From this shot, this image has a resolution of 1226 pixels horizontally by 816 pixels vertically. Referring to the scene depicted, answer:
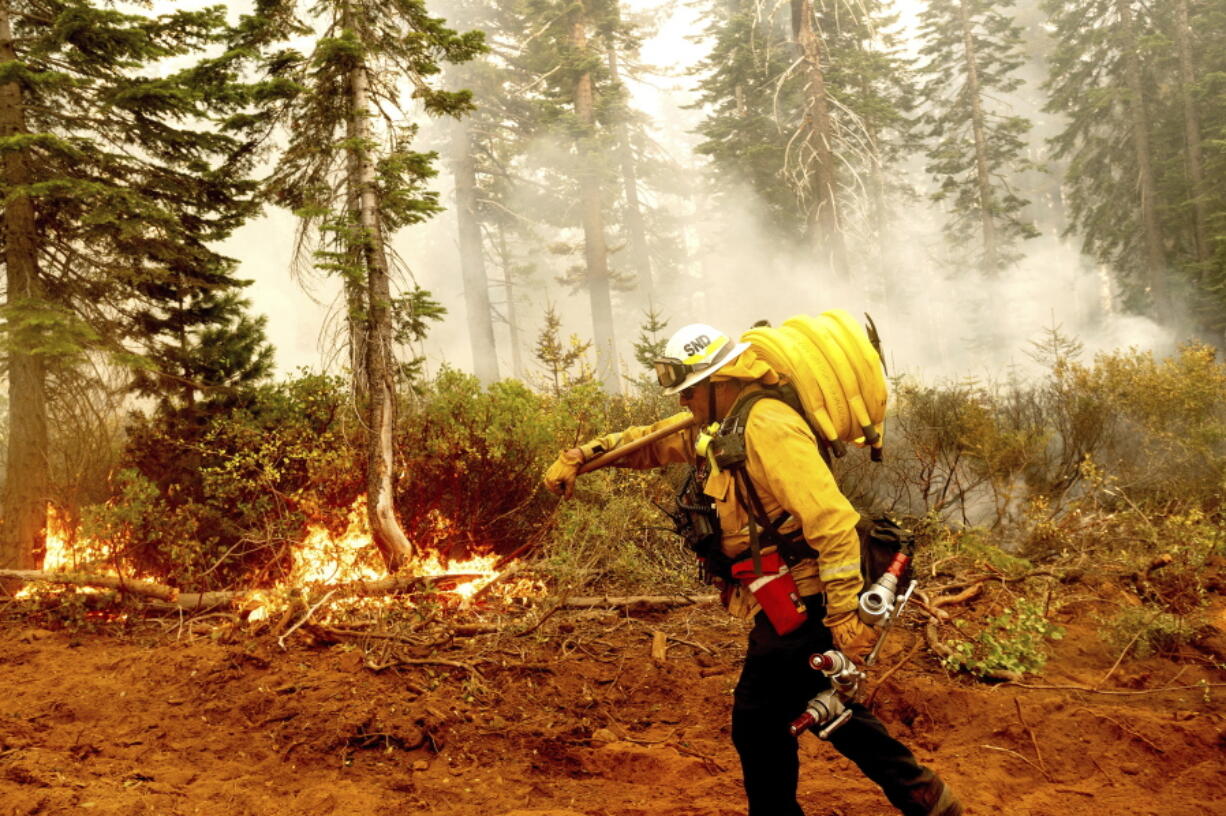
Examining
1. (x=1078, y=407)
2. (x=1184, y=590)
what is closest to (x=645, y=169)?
(x=1078, y=407)

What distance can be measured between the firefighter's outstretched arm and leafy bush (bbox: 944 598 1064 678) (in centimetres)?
307

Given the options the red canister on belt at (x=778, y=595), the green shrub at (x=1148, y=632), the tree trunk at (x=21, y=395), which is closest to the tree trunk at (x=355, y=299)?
the tree trunk at (x=21, y=395)

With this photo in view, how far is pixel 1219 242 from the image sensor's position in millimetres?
17469

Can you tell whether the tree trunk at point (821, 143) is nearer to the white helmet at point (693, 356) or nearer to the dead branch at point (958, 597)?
the dead branch at point (958, 597)

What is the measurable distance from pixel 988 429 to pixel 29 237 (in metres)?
11.6

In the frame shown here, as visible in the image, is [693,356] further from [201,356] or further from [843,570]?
[201,356]

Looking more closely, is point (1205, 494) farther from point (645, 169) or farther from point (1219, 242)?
point (645, 169)

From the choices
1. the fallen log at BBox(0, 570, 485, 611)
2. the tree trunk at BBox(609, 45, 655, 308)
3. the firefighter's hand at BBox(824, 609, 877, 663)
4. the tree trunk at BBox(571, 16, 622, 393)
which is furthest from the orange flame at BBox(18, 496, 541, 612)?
the tree trunk at BBox(609, 45, 655, 308)

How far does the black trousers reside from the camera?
9.66ft

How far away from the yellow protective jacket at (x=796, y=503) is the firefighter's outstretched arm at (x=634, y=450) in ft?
1.92

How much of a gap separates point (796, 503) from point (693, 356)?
896 mm

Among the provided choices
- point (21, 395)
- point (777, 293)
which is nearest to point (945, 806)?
point (21, 395)

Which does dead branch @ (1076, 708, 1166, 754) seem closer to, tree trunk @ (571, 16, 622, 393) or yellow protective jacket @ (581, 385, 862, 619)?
yellow protective jacket @ (581, 385, 862, 619)

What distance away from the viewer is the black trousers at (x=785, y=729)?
→ 2943mm
